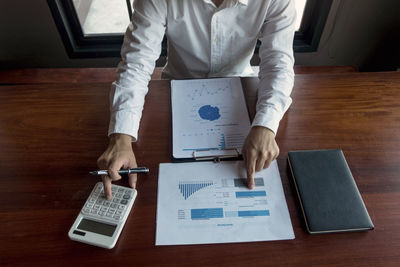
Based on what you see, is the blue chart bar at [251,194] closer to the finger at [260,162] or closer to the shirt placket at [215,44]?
the finger at [260,162]

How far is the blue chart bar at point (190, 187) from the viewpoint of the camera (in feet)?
2.00

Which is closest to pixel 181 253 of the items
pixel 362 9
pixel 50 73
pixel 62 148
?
pixel 62 148

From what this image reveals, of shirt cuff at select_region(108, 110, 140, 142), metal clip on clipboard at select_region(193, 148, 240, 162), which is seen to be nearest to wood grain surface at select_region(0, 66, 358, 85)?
shirt cuff at select_region(108, 110, 140, 142)

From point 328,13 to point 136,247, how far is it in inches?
61.2

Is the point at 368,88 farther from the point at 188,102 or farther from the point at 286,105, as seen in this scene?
the point at 188,102

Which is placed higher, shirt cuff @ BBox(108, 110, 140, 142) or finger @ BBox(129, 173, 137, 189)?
shirt cuff @ BBox(108, 110, 140, 142)

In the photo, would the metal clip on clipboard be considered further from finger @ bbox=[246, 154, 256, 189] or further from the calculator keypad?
the calculator keypad

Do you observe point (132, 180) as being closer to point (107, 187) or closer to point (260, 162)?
point (107, 187)

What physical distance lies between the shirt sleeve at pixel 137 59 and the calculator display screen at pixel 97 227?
0.76ft

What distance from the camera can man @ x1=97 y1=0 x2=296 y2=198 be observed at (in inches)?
26.1

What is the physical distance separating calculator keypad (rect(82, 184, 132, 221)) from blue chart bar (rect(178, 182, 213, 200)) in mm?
113

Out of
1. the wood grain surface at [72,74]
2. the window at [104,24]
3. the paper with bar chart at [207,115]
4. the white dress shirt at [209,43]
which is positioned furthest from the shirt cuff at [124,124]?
the window at [104,24]

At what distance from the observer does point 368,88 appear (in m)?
0.85

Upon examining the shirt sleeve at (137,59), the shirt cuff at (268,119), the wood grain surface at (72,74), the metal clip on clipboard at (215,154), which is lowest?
the wood grain surface at (72,74)
